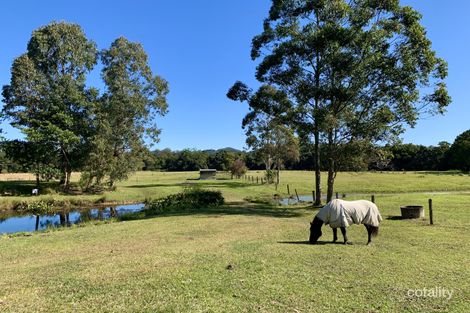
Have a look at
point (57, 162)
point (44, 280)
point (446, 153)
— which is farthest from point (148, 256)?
point (446, 153)

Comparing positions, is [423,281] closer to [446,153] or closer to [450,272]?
[450,272]

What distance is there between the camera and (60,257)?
38.0 feet

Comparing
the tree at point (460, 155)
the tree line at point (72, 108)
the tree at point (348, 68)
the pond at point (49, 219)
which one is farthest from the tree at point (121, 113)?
the tree at point (460, 155)

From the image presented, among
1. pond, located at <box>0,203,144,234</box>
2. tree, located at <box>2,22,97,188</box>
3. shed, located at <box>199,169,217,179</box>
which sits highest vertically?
tree, located at <box>2,22,97,188</box>

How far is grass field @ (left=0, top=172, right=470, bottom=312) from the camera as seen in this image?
7.04 metres

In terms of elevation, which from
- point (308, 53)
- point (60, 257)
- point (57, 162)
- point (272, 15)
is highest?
point (272, 15)

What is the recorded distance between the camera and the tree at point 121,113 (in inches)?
1704

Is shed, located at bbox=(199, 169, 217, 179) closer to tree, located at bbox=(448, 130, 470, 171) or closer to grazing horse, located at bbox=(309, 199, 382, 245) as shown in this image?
grazing horse, located at bbox=(309, 199, 382, 245)

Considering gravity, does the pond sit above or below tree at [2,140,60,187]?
below

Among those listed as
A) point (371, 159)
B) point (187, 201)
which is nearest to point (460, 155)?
point (371, 159)

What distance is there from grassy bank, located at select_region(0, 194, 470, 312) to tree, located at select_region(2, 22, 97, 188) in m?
29.0

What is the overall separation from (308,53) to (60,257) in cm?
2015

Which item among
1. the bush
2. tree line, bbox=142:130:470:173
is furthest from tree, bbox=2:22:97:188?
the bush

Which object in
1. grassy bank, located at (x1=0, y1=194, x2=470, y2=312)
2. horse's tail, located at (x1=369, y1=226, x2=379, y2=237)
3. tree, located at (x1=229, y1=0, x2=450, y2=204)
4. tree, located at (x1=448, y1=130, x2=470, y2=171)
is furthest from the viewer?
tree, located at (x1=448, y1=130, x2=470, y2=171)
